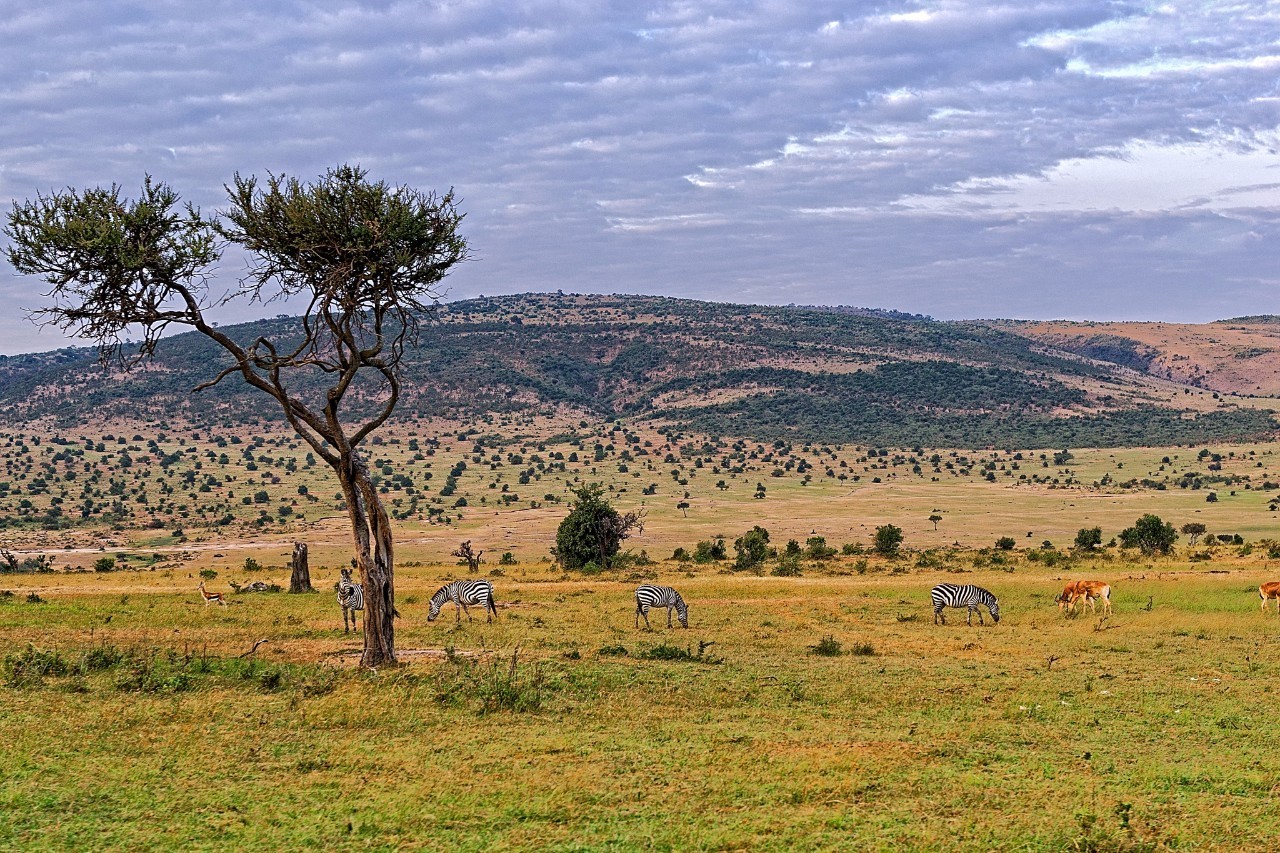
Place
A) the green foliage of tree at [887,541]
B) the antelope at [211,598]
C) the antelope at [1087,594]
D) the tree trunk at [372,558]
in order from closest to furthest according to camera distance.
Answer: the tree trunk at [372,558], the antelope at [1087,594], the antelope at [211,598], the green foliage of tree at [887,541]

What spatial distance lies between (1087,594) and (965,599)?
3.27 meters

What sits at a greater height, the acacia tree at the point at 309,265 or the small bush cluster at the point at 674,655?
the acacia tree at the point at 309,265

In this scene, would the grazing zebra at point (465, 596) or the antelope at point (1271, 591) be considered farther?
the antelope at point (1271, 591)

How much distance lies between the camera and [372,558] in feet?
59.6

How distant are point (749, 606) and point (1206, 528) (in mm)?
41798

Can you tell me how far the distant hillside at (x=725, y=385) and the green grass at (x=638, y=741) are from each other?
107785 mm

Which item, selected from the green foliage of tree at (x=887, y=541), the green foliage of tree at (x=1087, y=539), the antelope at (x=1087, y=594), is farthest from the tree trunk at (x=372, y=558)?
the green foliage of tree at (x=1087, y=539)

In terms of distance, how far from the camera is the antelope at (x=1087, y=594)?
89.7 feet

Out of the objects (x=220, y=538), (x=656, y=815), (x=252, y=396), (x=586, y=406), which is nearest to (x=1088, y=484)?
(x=220, y=538)

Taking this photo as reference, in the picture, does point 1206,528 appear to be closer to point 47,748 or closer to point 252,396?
point 47,748

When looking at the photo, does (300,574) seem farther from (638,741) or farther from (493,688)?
(638,741)

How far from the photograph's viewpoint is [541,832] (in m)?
9.94

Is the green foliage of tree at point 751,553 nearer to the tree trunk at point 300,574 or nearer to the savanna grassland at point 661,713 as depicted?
the savanna grassland at point 661,713

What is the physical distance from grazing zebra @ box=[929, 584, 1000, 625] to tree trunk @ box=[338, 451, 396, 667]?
1456 centimetres
